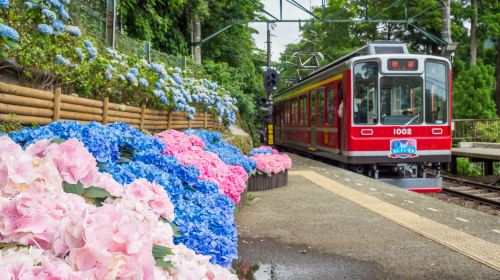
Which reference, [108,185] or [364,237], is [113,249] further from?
[364,237]

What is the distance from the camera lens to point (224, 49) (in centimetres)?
2402

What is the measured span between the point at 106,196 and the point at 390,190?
7.20 metres

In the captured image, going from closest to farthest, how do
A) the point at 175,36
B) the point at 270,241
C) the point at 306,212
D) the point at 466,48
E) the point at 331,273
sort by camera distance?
the point at 331,273 → the point at 270,241 → the point at 306,212 → the point at 175,36 → the point at 466,48

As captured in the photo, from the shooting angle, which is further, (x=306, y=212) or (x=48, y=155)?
(x=306, y=212)

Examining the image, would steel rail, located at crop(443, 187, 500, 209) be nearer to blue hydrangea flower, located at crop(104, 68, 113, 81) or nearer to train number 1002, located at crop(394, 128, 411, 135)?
train number 1002, located at crop(394, 128, 411, 135)

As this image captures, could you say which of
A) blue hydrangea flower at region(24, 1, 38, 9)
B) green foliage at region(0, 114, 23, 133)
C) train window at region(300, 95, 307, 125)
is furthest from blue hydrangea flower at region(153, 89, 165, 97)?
train window at region(300, 95, 307, 125)

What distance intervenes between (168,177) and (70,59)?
10.9 ft

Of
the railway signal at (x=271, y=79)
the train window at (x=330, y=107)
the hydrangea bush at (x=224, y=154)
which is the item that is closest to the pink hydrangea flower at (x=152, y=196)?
the hydrangea bush at (x=224, y=154)

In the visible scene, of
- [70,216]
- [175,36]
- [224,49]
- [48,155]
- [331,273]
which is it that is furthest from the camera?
[224,49]

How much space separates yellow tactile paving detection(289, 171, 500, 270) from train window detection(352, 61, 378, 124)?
342 cm

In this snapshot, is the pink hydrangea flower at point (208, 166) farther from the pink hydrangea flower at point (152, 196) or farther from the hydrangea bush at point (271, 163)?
the pink hydrangea flower at point (152, 196)

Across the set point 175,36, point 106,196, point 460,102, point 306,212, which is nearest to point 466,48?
point 460,102

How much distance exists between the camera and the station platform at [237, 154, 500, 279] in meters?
4.10

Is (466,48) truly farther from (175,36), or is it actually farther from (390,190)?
(390,190)
